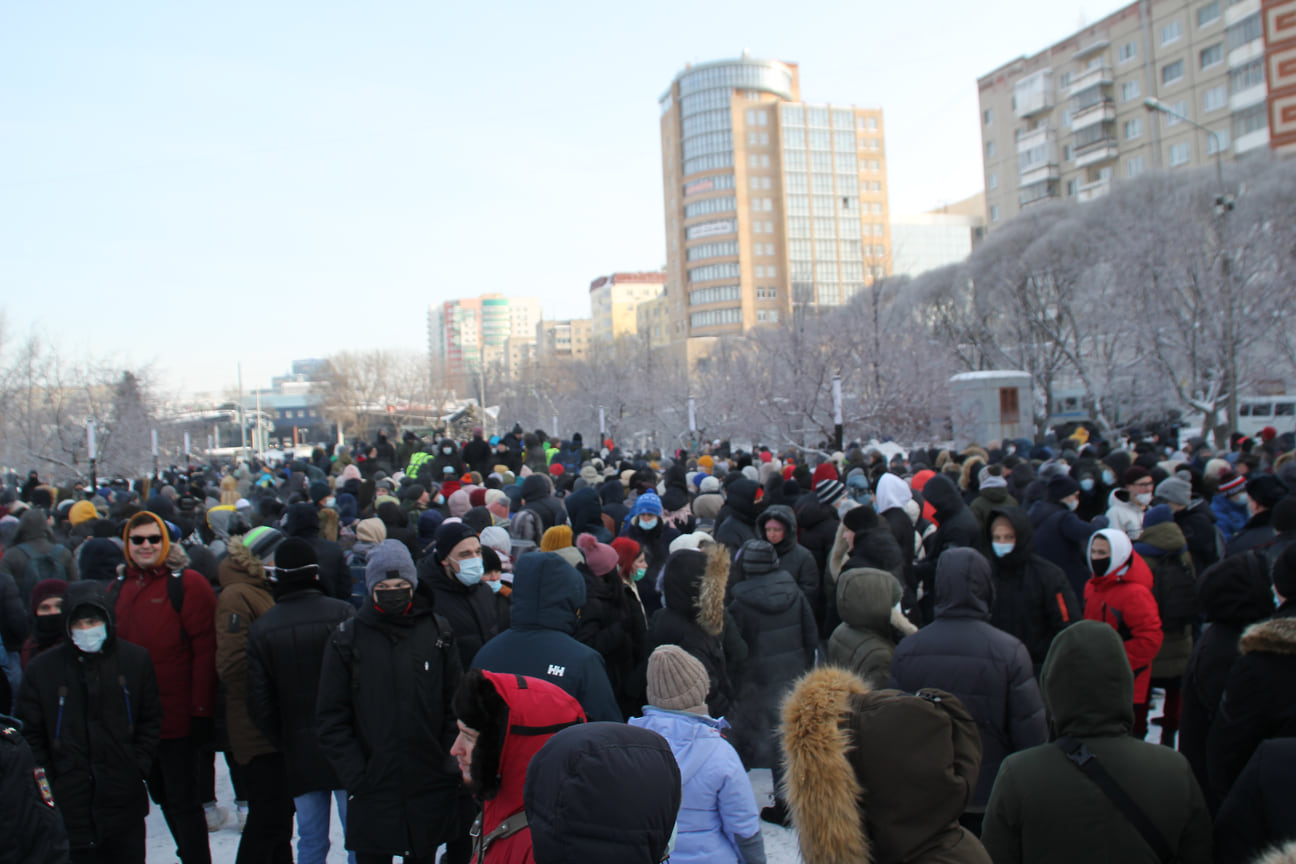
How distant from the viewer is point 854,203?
352 ft

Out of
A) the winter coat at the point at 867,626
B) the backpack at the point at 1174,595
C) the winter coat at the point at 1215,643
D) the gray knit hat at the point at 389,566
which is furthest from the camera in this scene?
the backpack at the point at 1174,595

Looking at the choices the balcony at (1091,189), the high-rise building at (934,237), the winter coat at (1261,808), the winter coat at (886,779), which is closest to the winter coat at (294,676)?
the winter coat at (886,779)

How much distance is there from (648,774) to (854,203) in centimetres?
11250

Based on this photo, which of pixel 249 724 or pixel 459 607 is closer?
pixel 249 724

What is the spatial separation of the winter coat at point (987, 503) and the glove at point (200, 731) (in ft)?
16.5

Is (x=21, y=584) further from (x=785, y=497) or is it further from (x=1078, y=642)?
(x=1078, y=642)

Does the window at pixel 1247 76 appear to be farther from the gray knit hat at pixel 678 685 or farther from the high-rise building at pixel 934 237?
the gray knit hat at pixel 678 685

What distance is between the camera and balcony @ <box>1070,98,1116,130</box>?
2399 inches

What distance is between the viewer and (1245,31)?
171 feet

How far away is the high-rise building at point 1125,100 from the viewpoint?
52.3m

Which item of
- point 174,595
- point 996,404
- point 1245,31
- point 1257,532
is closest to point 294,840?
point 174,595

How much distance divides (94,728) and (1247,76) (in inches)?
2583

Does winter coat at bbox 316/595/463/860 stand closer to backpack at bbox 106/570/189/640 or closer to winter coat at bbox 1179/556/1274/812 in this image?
backpack at bbox 106/570/189/640

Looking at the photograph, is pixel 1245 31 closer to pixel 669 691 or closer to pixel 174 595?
pixel 669 691
